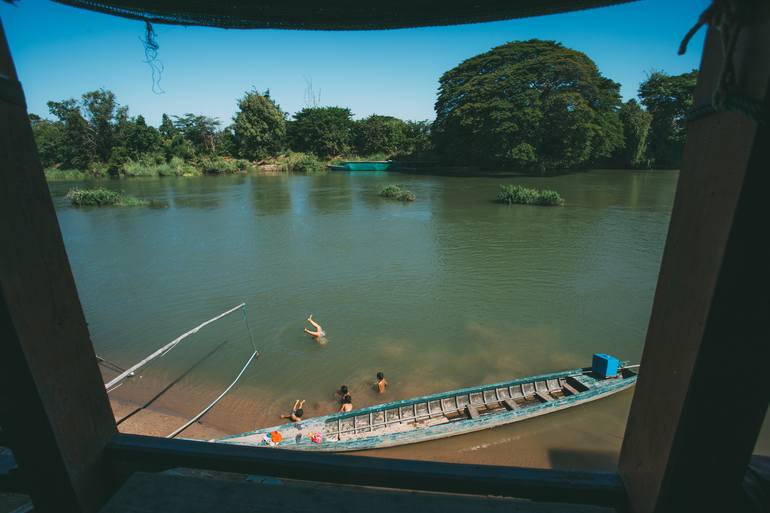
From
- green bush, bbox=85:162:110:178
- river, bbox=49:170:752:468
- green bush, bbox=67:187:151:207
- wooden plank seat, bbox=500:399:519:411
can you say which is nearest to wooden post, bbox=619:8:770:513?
river, bbox=49:170:752:468

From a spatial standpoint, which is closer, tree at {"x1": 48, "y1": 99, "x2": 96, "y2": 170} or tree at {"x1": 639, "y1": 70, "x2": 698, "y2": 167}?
→ tree at {"x1": 639, "y1": 70, "x2": 698, "y2": 167}

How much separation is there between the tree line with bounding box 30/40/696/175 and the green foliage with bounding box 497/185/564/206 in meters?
12.1

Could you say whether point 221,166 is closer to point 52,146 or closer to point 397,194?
point 52,146

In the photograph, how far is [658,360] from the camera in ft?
3.14

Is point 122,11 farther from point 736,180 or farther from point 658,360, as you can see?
point 658,360

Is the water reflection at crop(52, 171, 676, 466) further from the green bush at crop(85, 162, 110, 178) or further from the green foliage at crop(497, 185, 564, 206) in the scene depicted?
the green bush at crop(85, 162, 110, 178)

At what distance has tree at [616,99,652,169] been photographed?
38.8 m

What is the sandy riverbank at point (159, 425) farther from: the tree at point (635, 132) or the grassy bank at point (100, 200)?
the tree at point (635, 132)

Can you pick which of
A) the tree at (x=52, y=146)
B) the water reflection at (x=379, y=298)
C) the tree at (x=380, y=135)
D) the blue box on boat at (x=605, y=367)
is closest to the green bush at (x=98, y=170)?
the tree at (x=52, y=146)

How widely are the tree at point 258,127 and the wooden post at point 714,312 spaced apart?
60.9m

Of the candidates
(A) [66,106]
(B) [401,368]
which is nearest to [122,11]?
(B) [401,368]

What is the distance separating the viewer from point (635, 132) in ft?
131

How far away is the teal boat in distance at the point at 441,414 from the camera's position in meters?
5.39

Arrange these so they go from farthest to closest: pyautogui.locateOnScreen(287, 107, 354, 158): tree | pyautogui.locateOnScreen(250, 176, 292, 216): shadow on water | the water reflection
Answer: pyautogui.locateOnScreen(287, 107, 354, 158): tree, pyautogui.locateOnScreen(250, 176, 292, 216): shadow on water, the water reflection
